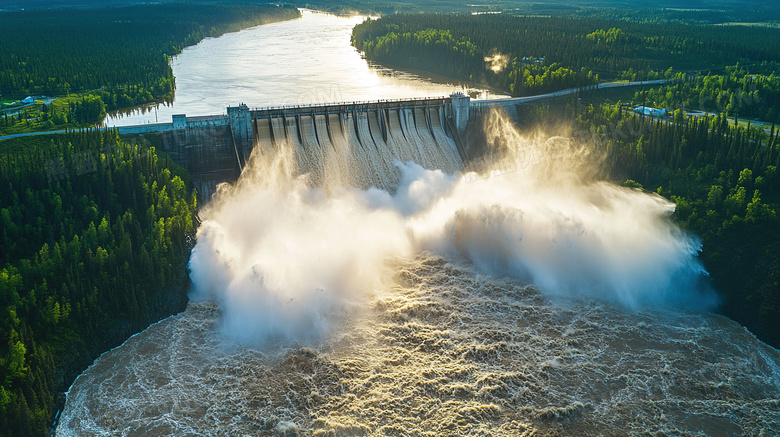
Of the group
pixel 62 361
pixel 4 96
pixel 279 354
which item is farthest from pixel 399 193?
pixel 4 96

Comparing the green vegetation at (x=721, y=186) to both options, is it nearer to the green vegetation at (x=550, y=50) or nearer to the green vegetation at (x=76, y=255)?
the green vegetation at (x=550, y=50)

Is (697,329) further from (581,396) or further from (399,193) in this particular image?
(399,193)

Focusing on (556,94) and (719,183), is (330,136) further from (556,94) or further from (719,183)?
(719,183)

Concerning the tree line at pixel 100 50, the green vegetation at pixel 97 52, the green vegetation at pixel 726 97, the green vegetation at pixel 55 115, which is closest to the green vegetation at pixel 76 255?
the green vegetation at pixel 55 115

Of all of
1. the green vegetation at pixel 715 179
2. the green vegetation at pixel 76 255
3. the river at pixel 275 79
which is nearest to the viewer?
the green vegetation at pixel 76 255

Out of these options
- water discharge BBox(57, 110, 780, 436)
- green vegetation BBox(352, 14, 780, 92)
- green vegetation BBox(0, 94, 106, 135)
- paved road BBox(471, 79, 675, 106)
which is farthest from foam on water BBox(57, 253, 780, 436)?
green vegetation BBox(352, 14, 780, 92)

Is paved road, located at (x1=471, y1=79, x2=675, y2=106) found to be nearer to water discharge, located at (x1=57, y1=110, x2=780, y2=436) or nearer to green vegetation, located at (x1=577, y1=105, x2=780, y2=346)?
green vegetation, located at (x1=577, y1=105, x2=780, y2=346)

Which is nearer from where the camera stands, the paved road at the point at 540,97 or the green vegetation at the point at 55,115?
the paved road at the point at 540,97
